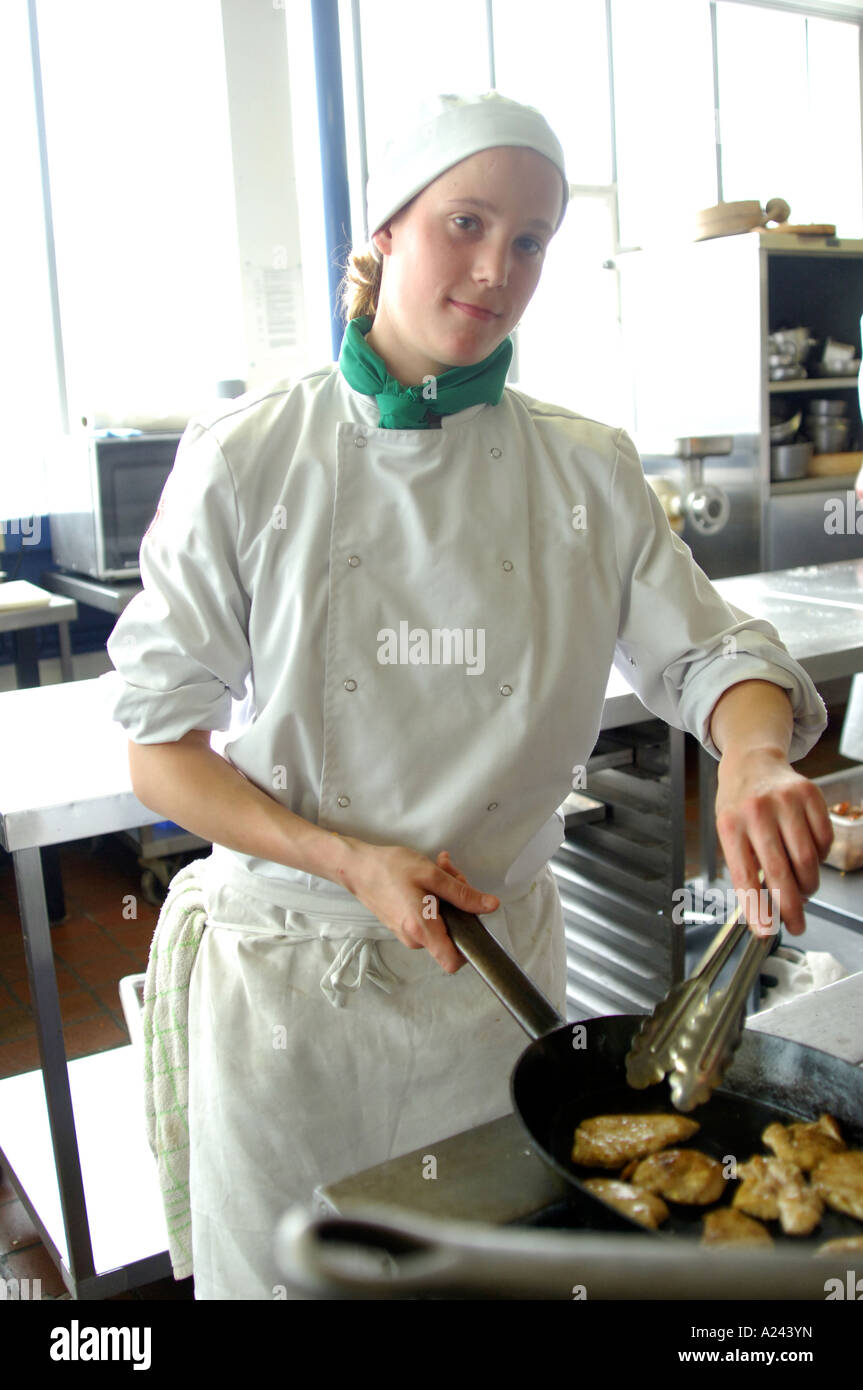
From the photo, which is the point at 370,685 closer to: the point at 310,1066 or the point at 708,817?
the point at 310,1066

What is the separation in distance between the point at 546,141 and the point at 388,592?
461 millimetres

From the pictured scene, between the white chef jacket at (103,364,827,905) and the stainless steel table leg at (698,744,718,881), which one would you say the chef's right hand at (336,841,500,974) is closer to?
the white chef jacket at (103,364,827,905)

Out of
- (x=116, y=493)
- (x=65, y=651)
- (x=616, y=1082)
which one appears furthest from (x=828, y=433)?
(x=616, y=1082)

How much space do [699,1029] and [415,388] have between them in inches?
26.8

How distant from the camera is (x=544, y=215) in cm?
115

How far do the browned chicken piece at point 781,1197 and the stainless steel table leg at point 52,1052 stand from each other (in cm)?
123

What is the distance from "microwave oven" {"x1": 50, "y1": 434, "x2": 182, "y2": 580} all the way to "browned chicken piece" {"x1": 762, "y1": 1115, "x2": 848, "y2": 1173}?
360cm

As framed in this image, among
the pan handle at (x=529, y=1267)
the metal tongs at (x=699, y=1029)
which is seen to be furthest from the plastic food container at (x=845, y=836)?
the pan handle at (x=529, y=1267)

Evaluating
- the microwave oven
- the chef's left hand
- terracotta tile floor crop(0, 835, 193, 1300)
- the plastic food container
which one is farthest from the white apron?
the microwave oven

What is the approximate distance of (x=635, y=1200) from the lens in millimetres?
880
